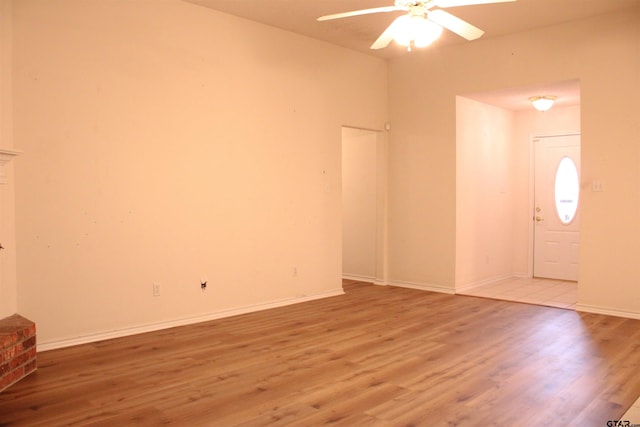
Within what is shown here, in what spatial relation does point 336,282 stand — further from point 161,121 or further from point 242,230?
point 161,121

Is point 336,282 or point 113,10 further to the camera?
point 336,282

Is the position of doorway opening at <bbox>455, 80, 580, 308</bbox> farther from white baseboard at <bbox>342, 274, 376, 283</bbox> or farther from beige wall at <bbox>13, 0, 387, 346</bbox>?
beige wall at <bbox>13, 0, 387, 346</bbox>

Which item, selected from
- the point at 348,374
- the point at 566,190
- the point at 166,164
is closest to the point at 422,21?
the point at 348,374

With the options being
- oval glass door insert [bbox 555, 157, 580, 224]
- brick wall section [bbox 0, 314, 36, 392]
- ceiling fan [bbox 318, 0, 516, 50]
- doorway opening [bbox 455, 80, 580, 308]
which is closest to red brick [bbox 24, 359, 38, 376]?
brick wall section [bbox 0, 314, 36, 392]

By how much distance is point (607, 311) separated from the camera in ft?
16.9

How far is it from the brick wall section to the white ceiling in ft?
10.8

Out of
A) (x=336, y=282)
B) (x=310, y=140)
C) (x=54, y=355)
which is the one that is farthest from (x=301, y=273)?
(x=54, y=355)

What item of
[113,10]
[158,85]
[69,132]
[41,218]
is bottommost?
[41,218]

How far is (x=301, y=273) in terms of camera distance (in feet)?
19.3

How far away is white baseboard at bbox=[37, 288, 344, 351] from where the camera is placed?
156 inches

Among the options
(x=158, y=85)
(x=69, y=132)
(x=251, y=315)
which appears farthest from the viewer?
(x=251, y=315)

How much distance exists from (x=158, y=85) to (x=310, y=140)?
201 cm

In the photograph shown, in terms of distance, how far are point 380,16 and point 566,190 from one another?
160 inches

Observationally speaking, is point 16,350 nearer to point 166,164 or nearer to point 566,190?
point 166,164
